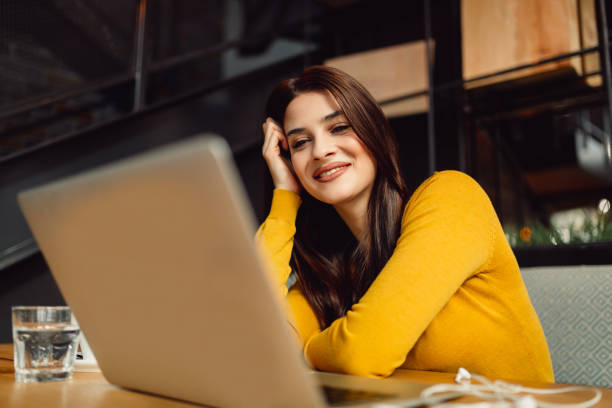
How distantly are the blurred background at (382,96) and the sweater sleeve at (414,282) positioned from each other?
5.79 ft

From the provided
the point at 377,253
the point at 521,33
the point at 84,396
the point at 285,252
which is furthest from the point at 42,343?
the point at 521,33

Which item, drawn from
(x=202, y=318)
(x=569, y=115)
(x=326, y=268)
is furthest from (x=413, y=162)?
(x=202, y=318)

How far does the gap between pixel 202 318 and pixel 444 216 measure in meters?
0.66

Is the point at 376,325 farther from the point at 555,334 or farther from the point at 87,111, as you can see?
the point at 87,111

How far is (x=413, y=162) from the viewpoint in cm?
381

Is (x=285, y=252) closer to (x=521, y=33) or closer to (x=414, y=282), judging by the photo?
(x=414, y=282)

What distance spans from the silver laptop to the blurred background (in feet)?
7.42

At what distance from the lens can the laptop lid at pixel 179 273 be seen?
0.34 metres

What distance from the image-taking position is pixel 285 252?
4.14 feet

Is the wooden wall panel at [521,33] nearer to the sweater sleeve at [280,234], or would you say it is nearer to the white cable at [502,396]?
the sweater sleeve at [280,234]

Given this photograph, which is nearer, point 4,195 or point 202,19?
point 4,195

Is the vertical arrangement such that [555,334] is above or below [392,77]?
below

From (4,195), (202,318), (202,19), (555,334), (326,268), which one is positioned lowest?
(555,334)

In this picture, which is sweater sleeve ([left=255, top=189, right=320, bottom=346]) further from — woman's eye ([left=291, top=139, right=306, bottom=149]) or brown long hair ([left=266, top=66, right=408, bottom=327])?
woman's eye ([left=291, top=139, right=306, bottom=149])
